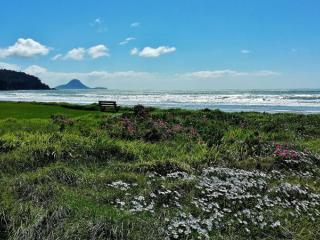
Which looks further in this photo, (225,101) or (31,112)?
(225,101)

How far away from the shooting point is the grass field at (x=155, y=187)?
25.7ft

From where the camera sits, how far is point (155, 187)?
9.70m

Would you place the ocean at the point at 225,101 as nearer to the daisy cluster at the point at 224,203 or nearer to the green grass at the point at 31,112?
the green grass at the point at 31,112

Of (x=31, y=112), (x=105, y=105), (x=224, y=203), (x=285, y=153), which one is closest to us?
(x=224, y=203)

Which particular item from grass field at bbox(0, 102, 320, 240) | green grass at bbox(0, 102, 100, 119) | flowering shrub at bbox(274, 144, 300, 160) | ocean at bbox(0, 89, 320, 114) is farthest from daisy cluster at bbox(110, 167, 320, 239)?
ocean at bbox(0, 89, 320, 114)

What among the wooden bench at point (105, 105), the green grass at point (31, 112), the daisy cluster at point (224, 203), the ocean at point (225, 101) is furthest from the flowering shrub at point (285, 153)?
the ocean at point (225, 101)

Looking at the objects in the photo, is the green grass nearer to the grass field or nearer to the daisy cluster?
the grass field

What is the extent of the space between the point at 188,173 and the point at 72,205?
393 centimetres

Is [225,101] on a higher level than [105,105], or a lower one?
lower

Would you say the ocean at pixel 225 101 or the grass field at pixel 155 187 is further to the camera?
the ocean at pixel 225 101

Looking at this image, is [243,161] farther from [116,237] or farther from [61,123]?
[61,123]

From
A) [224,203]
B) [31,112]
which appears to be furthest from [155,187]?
[31,112]

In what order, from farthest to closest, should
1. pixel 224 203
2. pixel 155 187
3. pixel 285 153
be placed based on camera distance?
pixel 285 153, pixel 155 187, pixel 224 203

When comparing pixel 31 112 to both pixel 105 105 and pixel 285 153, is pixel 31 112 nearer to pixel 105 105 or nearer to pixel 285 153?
pixel 105 105
